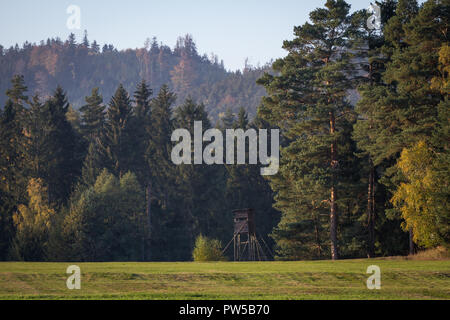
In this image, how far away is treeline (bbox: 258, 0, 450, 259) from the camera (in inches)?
1278

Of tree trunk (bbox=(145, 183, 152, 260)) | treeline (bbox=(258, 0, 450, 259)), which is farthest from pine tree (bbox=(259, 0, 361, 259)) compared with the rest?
tree trunk (bbox=(145, 183, 152, 260))

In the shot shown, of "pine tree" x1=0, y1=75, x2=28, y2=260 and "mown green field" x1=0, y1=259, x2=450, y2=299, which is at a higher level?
"pine tree" x1=0, y1=75, x2=28, y2=260

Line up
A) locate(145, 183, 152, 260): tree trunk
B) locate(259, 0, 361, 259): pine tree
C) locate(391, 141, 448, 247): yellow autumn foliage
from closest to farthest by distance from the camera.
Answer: locate(391, 141, 448, 247): yellow autumn foliage → locate(259, 0, 361, 259): pine tree → locate(145, 183, 152, 260): tree trunk

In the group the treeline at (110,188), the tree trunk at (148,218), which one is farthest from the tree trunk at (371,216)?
the tree trunk at (148,218)

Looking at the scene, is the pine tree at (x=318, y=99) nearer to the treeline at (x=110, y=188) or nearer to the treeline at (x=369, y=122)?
the treeline at (x=369, y=122)

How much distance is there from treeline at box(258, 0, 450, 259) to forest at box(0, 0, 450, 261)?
0.11m

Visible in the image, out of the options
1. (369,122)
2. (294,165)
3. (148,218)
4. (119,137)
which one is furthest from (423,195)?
(119,137)

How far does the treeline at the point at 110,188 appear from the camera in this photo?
5300cm

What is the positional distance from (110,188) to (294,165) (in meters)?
23.4

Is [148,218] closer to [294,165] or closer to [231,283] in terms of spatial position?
[294,165]

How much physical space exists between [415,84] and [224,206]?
3685cm

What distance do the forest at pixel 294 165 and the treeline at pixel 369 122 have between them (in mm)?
107

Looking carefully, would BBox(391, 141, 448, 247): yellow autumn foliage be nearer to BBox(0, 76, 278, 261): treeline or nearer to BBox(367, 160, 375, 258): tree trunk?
BBox(367, 160, 375, 258): tree trunk
